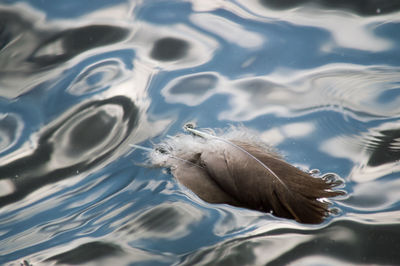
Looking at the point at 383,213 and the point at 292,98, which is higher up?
the point at 292,98

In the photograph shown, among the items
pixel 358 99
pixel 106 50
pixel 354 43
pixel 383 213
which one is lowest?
pixel 383 213

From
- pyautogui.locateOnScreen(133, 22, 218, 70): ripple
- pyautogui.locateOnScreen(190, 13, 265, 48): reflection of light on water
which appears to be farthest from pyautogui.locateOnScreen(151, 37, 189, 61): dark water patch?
pyautogui.locateOnScreen(190, 13, 265, 48): reflection of light on water

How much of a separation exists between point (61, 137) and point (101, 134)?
19 centimetres

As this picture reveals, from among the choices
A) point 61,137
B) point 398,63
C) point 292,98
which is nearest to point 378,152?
point 292,98

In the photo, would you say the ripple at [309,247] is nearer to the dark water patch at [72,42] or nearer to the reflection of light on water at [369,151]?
the reflection of light on water at [369,151]

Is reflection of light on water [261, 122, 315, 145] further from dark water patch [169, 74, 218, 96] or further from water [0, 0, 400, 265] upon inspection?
dark water patch [169, 74, 218, 96]

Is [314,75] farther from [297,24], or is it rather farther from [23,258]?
[23,258]

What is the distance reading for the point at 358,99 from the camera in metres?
1.91

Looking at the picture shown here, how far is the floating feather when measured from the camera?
4.75 feet

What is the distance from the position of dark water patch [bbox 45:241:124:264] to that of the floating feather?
14.1 inches

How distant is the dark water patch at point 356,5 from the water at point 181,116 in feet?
0.04

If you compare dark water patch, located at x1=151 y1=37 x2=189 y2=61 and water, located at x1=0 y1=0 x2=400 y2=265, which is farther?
dark water patch, located at x1=151 y1=37 x2=189 y2=61

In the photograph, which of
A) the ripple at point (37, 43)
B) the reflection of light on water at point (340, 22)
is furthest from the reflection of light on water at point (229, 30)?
the ripple at point (37, 43)

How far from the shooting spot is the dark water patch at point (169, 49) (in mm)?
2219
